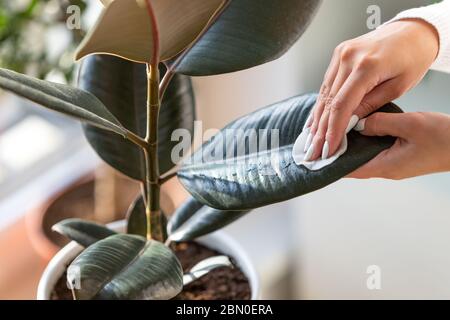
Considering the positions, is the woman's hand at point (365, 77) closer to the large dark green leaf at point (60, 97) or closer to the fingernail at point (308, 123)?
the fingernail at point (308, 123)

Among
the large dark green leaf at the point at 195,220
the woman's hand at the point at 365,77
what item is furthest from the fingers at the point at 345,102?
the large dark green leaf at the point at 195,220

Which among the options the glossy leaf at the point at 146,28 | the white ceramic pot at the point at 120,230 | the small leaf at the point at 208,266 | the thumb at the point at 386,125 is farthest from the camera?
the white ceramic pot at the point at 120,230

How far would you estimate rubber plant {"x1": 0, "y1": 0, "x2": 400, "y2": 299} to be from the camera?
21.5 inches

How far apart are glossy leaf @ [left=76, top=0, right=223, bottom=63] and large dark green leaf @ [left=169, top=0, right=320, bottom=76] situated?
63mm

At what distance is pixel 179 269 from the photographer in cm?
67

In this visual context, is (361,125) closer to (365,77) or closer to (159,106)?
(365,77)

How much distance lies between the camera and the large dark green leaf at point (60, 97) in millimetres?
512

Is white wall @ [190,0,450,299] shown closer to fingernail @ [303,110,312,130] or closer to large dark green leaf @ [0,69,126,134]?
fingernail @ [303,110,312,130]

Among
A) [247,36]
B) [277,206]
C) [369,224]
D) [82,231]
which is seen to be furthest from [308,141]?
[277,206]

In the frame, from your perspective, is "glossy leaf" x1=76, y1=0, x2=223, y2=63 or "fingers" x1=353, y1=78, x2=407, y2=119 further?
"fingers" x1=353, y1=78, x2=407, y2=119

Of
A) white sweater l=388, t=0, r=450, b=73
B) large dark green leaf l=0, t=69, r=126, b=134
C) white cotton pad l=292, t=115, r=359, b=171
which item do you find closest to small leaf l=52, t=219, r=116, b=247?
large dark green leaf l=0, t=69, r=126, b=134

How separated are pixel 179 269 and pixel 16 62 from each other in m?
0.66
